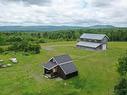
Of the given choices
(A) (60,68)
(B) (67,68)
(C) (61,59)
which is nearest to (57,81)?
(A) (60,68)

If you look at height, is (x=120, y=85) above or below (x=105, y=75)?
above

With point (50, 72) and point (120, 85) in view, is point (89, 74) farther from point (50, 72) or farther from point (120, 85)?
point (120, 85)

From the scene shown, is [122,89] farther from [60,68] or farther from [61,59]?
[61,59]

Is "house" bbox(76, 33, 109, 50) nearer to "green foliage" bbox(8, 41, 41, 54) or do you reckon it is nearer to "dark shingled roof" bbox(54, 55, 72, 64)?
"green foliage" bbox(8, 41, 41, 54)

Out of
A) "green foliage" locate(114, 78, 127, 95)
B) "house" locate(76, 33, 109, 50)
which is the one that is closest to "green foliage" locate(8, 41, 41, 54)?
"house" locate(76, 33, 109, 50)

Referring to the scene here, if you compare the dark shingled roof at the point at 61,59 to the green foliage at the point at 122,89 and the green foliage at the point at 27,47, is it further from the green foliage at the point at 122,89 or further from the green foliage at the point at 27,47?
the green foliage at the point at 27,47

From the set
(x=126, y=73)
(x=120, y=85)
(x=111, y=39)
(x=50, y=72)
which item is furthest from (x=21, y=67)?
(x=111, y=39)

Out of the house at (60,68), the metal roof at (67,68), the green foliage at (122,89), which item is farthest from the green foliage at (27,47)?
the green foliage at (122,89)

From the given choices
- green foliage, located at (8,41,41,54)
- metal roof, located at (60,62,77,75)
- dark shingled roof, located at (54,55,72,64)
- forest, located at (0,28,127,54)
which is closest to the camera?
metal roof, located at (60,62,77,75)
